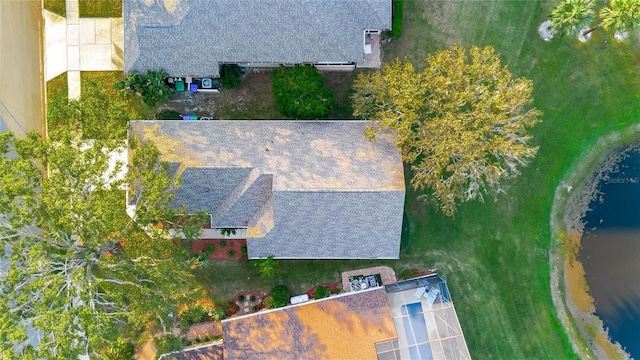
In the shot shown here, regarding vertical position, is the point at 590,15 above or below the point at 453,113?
above

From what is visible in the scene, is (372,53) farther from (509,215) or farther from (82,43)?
(82,43)

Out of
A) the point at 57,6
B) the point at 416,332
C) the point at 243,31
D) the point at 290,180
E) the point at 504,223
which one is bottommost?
the point at 416,332

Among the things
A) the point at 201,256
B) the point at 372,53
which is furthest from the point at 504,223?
the point at 201,256

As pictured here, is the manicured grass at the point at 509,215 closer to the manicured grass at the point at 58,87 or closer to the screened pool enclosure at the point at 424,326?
the screened pool enclosure at the point at 424,326

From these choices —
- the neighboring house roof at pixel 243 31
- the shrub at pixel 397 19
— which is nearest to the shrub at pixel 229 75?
the neighboring house roof at pixel 243 31

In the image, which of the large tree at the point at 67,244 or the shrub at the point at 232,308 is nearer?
the large tree at the point at 67,244

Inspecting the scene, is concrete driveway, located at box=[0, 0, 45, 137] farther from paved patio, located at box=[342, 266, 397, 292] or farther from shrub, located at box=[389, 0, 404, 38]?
shrub, located at box=[389, 0, 404, 38]
